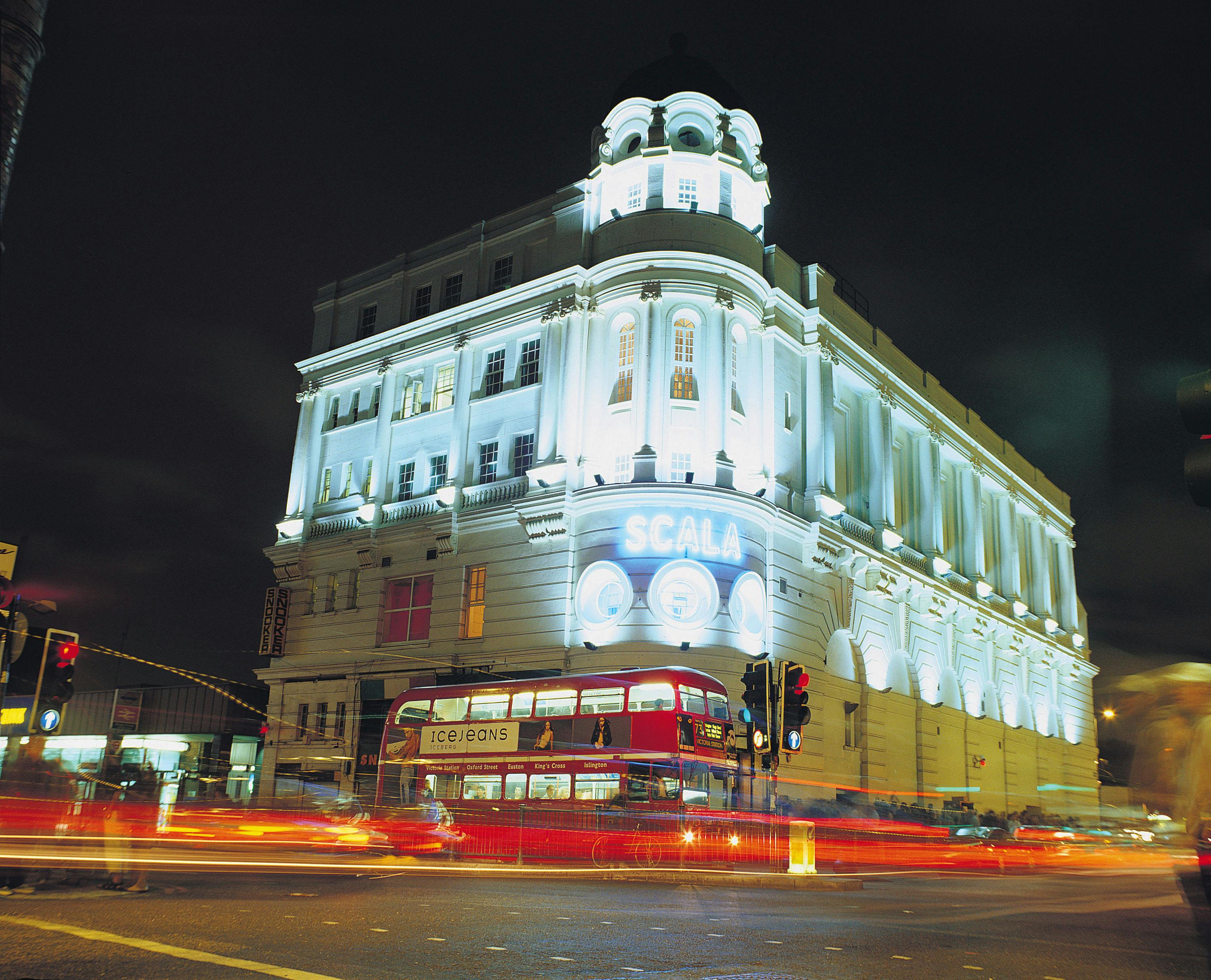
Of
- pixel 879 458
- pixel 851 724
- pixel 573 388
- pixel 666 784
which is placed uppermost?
pixel 879 458

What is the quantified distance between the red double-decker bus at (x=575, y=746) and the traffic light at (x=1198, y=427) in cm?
1753

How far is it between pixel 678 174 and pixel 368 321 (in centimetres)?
1601

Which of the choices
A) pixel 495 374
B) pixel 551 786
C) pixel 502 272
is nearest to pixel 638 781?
pixel 551 786

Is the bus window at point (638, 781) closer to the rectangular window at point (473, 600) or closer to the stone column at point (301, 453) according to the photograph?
the rectangular window at point (473, 600)

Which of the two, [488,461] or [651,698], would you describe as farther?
[488,461]

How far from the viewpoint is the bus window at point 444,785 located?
2523 cm

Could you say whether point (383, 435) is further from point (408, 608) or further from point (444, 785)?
point (444, 785)

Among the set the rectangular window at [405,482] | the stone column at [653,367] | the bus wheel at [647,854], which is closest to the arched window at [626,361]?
the stone column at [653,367]

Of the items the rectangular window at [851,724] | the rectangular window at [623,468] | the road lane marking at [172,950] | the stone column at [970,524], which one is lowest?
the road lane marking at [172,950]

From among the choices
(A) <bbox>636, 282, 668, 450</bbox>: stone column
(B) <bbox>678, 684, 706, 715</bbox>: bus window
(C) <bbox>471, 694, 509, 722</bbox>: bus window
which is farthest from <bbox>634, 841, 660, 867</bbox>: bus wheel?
(A) <bbox>636, 282, 668, 450</bbox>: stone column

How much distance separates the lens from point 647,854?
1997cm

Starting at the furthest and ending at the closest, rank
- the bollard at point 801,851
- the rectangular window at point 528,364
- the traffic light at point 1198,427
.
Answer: the rectangular window at point 528,364 < the bollard at point 801,851 < the traffic light at point 1198,427

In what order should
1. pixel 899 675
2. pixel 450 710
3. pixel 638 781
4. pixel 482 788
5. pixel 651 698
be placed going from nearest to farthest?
pixel 638 781 → pixel 651 698 → pixel 482 788 → pixel 450 710 → pixel 899 675

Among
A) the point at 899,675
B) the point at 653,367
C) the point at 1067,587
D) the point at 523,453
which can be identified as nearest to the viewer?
the point at 653,367
